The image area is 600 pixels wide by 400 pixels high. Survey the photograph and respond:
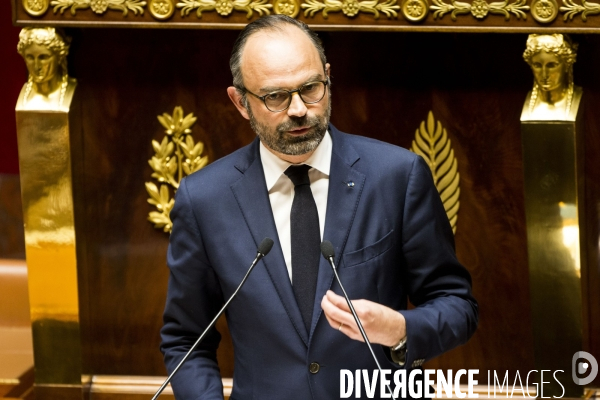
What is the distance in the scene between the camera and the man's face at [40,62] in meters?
2.11

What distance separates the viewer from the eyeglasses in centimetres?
150

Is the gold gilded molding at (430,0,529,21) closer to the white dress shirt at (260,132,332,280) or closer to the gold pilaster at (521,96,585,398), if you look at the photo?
the gold pilaster at (521,96,585,398)

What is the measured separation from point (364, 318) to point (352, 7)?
2.94 feet

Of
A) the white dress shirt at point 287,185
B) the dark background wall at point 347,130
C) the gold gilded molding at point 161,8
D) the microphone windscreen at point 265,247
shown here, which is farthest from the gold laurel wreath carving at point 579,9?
the microphone windscreen at point 265,247

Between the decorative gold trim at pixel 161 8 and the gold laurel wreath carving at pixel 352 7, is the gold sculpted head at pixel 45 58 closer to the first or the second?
the decorative gold trim at pixel 161 8

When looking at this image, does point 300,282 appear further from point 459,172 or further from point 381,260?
point 459,172

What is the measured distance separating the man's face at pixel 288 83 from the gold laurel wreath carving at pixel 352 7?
0.49 m

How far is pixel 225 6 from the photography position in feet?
6.77

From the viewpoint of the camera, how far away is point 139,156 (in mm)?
2252

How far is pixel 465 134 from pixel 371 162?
606mm

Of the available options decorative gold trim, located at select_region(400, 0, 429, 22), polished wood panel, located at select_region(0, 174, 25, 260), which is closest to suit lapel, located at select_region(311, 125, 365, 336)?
decorative gold trim, located at select_region(400, 0, 429, 22)

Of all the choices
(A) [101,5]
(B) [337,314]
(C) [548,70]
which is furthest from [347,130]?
(B) [337,314]

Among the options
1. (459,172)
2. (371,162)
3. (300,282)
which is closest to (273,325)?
(300,282)

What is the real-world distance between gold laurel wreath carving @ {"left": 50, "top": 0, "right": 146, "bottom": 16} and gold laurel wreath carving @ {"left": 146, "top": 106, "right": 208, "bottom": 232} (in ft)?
Result: 0.82
